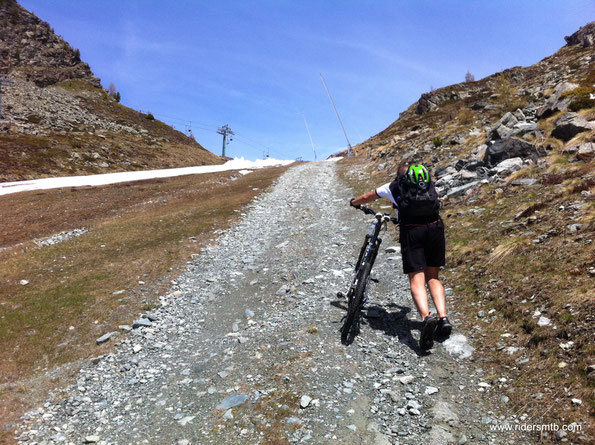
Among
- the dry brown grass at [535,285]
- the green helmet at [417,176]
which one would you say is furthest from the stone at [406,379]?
the green helmet at [417,176]

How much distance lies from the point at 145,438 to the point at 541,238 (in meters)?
9.63

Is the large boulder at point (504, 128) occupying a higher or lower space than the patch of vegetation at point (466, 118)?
lower

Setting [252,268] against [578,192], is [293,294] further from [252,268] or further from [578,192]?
[578,192]

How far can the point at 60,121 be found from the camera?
7831cm

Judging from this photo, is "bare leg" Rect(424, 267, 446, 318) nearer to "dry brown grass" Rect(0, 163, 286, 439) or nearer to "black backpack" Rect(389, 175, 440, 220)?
"black backpack" Rect(389, 175, 440, 220)

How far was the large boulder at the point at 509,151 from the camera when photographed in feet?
49.0

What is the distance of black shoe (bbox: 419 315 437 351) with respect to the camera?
6.06 metres

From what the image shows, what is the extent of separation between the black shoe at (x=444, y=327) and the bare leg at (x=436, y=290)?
9cm

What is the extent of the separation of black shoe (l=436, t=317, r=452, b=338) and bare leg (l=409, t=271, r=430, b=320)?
1.04 feet

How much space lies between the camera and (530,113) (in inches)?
819

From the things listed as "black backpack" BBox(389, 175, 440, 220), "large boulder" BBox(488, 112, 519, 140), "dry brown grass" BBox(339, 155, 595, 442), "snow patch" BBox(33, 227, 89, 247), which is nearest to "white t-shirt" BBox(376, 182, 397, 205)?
"black backpack" BBox(389, 175, 440, 220)

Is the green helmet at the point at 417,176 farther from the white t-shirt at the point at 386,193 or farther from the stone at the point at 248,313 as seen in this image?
the stone at the point at 248,313

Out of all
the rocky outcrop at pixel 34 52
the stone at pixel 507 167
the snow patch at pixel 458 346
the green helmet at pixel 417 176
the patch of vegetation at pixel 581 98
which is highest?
the rocky outcrop at pixel 34 52

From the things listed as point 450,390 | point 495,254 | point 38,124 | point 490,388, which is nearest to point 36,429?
point 450,390
